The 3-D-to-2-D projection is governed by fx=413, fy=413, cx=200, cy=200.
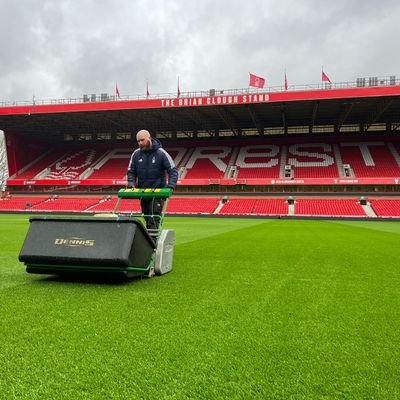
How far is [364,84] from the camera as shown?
33375 millimetres

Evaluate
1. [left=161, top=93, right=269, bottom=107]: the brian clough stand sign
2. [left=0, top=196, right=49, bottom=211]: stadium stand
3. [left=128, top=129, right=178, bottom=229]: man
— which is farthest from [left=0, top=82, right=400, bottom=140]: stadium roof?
[left=128, top=129, right=178, bottom=229]: man

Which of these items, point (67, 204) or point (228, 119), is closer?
point (228, 119)

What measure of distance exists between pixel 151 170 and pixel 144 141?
0.49m

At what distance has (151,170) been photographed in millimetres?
6297

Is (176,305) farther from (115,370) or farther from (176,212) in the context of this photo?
(176,212)

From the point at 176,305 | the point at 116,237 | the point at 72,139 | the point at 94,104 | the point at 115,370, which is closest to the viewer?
the point at 115,370

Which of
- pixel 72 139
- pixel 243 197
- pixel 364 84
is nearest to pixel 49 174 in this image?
pixel 72 139

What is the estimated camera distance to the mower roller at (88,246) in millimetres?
4543

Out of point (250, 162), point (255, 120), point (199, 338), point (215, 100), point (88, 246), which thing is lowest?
point (199, 338)

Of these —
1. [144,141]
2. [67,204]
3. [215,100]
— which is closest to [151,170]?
[144,141]

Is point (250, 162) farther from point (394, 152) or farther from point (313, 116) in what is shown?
point (394, 152)

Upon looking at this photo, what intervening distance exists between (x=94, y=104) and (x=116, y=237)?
3496 centimetres

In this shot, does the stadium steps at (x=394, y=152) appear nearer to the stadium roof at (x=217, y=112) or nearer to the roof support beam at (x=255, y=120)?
the stadium roof at (x=217, y=112)

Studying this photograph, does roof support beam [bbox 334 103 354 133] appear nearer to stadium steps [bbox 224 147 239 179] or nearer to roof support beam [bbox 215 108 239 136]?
roof support beam [bbox 215 108 239 136]
